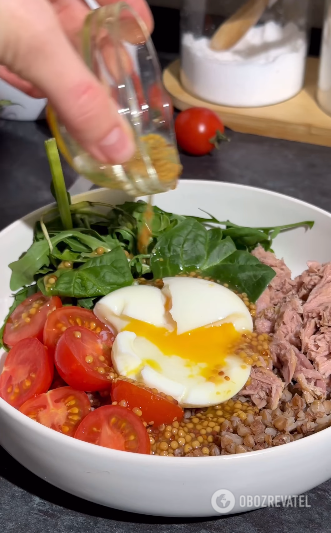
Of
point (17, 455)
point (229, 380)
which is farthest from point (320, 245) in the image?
point (17, 455)

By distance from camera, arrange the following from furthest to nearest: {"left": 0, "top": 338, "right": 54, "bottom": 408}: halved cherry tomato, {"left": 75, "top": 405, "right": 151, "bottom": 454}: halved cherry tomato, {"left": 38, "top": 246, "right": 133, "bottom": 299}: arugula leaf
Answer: {"left": 38, "top": 246, "right": 133, "bottom": 299}: arugula leaf, {"left": 0, "top": 338, "right": 54, "bottom": 408}: halved cherry tomato, {"left": 75, "top": 405, "right": 151, "bottom": 454}: halved cherry tomato

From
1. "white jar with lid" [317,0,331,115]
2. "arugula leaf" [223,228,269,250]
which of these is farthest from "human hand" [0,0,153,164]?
"white jar with lid" [317,0,331,115]

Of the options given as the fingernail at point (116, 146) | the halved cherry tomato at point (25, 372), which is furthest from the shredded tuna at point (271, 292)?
the fingernail at point (116, 146)

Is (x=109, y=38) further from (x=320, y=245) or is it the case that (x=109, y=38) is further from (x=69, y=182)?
(x=69, y=182)

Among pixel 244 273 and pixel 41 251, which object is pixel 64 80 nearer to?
pixel 41 251

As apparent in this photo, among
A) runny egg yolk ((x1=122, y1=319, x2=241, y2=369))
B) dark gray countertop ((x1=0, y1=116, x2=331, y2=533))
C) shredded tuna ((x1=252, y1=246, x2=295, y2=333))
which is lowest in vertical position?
dark gray countertop ((x1=0, y1=116, x2=331, y2=533))

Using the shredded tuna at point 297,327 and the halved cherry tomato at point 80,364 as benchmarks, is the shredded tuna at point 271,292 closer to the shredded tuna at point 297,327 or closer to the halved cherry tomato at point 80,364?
the shredded tuna at point 297,327

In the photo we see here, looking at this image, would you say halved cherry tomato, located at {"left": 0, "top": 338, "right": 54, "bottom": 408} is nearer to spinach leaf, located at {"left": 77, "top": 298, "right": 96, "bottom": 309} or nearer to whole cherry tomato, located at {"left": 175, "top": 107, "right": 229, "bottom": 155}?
spinach leaf, located at {"left": 77, "top": 298, "right": 96, "bottom": 309}
